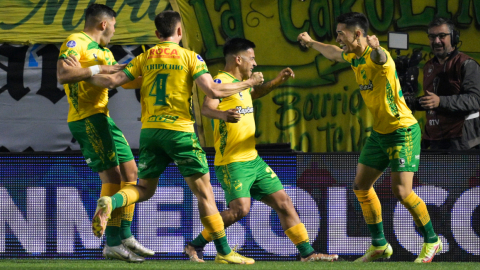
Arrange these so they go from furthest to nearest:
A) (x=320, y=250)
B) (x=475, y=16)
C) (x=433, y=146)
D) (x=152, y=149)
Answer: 1. (x=475, y=16)
2. (x=433, y=146)
3. (x=320, y=250)
4. (x=152, y=149)

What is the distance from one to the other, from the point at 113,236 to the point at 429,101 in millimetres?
3428

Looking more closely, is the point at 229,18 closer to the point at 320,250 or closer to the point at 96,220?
the point at 320,250

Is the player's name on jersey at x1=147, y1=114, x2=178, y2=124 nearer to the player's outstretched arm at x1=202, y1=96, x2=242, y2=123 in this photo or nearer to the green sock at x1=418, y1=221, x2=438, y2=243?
the player's outstretched arm at x1=202, y1=96, x2=242, y2=123

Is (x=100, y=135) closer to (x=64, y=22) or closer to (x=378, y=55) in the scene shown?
(x=378, y=55)

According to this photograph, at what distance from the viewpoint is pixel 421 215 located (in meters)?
6.17

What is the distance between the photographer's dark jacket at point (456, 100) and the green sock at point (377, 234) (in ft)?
5.50

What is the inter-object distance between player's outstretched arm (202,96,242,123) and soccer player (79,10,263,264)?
0.60 feet

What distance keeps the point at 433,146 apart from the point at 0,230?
481 cm

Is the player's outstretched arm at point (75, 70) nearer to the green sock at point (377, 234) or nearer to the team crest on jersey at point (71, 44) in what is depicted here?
the team crest on jersey at point (71, 44)

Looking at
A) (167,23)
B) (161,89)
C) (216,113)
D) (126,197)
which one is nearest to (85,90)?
(161,89)

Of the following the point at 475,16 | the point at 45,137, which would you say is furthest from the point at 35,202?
the point at 475,16

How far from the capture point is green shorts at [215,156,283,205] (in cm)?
604

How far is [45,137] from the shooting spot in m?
9.70

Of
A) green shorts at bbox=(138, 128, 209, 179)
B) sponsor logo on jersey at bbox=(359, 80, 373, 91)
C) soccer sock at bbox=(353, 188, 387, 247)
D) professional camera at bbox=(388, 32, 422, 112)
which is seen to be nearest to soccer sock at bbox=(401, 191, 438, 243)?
soccer sock at bbox=(353, 188, 387, 247)
